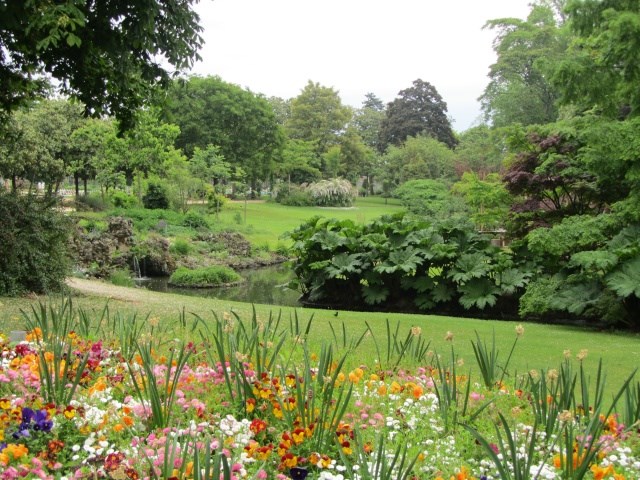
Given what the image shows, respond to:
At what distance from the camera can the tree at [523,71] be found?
124ft

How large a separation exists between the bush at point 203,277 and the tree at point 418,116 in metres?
44.9

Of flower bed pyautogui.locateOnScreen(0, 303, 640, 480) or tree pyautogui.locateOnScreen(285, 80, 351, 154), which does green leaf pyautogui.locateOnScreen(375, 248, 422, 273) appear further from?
tree pyautogui.locateOnScreen(285, 80, 351, 154)

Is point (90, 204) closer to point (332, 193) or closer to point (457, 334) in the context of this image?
point (332, 193)

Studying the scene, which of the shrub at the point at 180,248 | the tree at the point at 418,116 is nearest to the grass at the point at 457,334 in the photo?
the shrub at the point at 180,248

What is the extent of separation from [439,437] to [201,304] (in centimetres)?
839

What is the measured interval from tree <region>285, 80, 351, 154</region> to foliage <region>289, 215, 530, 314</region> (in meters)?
45.8

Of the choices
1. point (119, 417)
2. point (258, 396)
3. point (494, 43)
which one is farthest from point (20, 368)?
point (494, 43)

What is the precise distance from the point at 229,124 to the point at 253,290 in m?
29.7

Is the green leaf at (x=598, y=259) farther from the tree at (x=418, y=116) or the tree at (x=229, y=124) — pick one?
the tree at (x=418, y=116)

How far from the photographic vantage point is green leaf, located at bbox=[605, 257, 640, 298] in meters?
9.08

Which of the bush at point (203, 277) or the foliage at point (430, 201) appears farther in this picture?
the foliage at point (430, 201)

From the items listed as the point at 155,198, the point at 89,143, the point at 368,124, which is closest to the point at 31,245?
the point at 155,198

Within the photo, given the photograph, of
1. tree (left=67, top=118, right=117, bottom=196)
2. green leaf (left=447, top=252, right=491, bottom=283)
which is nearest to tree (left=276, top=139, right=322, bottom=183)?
tree (left=67, top=118, right=117, bottom=196)

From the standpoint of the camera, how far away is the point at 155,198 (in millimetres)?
32844
